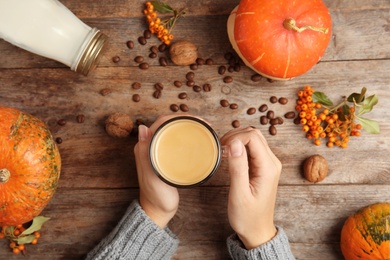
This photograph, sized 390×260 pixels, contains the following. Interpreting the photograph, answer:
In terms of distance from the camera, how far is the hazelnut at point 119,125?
4.18 feet

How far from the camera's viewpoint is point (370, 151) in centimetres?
131

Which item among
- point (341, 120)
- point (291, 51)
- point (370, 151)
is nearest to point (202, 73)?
point (291, 51)

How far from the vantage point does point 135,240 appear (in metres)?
1.24

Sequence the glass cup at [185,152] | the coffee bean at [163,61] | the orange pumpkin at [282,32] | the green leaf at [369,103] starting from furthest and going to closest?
the coffee bean at [163,61], the green leaf at [369,103], the orange pumpkin at [282,32], the glass cup at [185,152]

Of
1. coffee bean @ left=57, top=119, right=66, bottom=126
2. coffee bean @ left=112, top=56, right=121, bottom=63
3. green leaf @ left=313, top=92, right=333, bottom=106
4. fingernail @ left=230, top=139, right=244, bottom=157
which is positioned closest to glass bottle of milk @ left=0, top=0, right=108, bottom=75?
coffee bean @ left=112, top=56, right=121, bottom=63

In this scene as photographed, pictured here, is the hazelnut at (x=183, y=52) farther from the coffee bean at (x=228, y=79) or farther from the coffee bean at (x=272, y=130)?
the coffee bean at (x=272, y=130)

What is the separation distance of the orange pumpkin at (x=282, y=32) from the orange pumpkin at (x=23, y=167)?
1.96 feet

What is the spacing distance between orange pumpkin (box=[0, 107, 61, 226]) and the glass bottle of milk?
193 mm

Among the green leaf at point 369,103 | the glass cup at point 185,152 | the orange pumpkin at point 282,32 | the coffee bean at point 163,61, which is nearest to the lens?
the glass cup at point 185,152

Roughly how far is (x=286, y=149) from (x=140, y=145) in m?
0.46

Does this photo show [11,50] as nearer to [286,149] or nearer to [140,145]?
[140,145]

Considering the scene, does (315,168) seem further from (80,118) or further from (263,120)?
(80,118)

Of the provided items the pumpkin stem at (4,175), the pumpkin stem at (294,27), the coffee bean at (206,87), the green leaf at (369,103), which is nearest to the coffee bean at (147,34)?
the coffee bean at (206,87)

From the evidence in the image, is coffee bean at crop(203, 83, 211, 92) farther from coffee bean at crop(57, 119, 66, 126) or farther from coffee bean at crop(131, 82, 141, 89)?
coffee bean at crop(57, 119, 66, 126)
